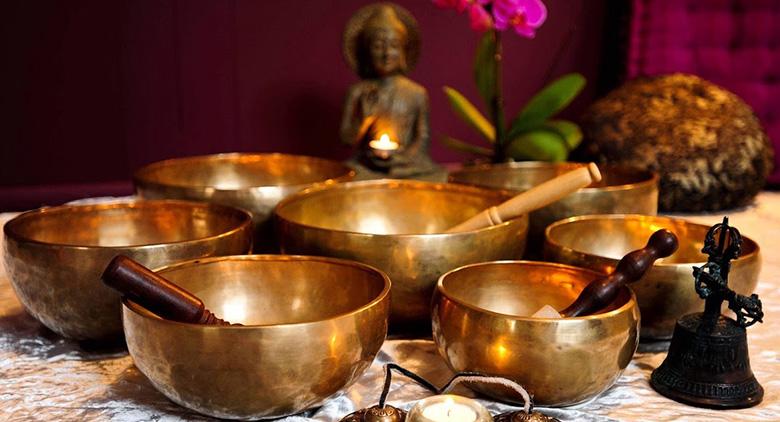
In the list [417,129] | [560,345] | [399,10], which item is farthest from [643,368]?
[399,10]

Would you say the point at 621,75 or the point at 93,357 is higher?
the point at 621,75

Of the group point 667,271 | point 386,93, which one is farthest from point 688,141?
point 667,271

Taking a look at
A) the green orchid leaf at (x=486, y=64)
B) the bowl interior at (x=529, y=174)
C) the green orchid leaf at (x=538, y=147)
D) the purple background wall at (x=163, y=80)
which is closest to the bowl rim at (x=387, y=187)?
the bowl interior at (x=529, y=174)

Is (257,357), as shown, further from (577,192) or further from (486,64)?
(486,64)

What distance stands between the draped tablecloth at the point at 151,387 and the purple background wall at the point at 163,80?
1.11 metres

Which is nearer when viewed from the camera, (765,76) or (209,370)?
(209,370)

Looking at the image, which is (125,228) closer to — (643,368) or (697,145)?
(643,368)

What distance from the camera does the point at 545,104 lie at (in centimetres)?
171

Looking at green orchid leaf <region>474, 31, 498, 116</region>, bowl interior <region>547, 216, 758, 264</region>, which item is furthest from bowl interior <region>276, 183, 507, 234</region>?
green orchid leaf <region>474, 31, 498, 116</region>

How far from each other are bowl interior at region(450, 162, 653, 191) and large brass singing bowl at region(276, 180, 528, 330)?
147mm

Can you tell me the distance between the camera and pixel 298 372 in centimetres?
68

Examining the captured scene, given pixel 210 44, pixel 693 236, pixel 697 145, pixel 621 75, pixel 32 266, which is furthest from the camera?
pixel 621 75

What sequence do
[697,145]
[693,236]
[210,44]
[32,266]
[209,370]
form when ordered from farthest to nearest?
[210,44] → [697,145] → [693,236] → [32,266] → [209,370]

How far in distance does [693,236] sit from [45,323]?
72 cm
